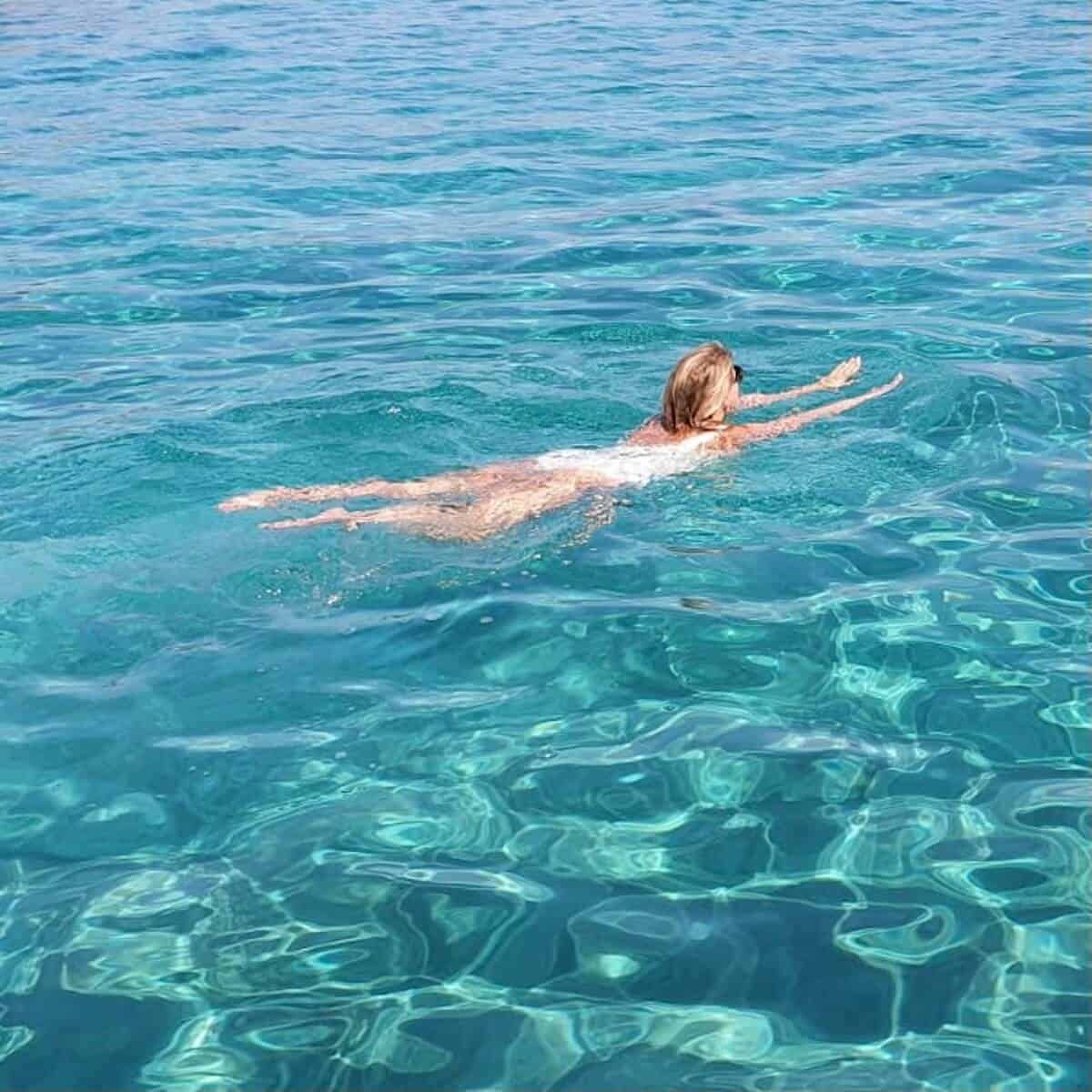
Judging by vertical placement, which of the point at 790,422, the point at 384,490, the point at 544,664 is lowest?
the point at 544,664

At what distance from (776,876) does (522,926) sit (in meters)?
0.79

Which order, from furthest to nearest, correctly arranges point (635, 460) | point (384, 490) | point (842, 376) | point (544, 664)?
point (842, 376)
point (635, 460)
point (384, 490)
point (544, 664)

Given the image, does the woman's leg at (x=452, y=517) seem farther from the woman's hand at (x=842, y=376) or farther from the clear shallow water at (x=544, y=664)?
the woman's hand at (x=842, y=376)

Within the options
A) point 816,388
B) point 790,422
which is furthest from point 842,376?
point 790,422

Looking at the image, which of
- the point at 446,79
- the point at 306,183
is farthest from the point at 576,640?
the point at 446,79

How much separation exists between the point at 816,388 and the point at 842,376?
0.74ft

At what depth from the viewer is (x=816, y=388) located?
8.43m

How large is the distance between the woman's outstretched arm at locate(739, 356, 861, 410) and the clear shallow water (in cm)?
23

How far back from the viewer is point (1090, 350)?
9094mm

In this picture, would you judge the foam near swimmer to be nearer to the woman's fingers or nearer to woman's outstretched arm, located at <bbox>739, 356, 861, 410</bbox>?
woman's outstretched arm, located at <bbox>739, 356, 861, 410</bbox>

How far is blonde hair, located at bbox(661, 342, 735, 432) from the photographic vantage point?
7.50m

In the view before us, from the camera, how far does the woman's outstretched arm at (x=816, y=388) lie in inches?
330

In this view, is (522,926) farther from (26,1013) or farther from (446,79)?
(446,79)

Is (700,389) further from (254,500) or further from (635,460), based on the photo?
(254,500)
